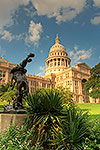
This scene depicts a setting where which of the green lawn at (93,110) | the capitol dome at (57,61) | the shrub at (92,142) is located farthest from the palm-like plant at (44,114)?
the capitol dome at (57,61)

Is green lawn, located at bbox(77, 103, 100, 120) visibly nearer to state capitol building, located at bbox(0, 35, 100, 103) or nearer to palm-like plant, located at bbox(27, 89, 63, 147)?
palm-like plant, located at bbox(27, 89, 63, 147)

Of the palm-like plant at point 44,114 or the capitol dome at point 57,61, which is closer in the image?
the palm-like plant at point 44,114

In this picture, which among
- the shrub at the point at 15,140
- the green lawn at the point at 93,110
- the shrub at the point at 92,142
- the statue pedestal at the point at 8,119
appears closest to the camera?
the shrub at the point at 15,140

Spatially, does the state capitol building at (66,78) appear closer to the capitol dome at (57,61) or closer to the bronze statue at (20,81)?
the capitol dome at (57,61)

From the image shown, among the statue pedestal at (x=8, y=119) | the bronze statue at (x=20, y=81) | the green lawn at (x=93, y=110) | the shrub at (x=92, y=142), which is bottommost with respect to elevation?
the green lawn at (x=93, y=110)

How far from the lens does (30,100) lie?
5785mm

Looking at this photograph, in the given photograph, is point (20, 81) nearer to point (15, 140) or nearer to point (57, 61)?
point (15, 140)

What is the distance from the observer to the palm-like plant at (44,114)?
4824mm

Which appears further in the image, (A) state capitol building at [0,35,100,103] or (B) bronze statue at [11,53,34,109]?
(A) state capitol building at [0,35,100,103]

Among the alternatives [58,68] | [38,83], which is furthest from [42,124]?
[58,68]

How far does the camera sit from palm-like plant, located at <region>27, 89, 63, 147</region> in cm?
482

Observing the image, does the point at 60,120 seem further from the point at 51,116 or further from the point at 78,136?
the point at 78,136

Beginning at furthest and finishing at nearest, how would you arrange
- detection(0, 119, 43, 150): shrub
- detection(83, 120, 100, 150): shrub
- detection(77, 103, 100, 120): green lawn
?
detection(77, 103, 100, 120): green lawn, detection(83, 120, 100, 150): shrub, detection(0, 119, 43, 150): shrub

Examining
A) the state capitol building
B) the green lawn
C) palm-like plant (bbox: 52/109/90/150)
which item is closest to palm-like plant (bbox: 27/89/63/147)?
palm-like plant (bbox: 52/109/90/150)
